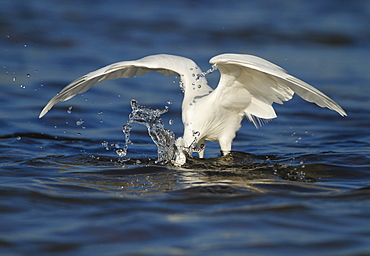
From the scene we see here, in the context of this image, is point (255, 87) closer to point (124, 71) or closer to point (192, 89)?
point (192, 89)

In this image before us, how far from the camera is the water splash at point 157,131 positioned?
17.7ft

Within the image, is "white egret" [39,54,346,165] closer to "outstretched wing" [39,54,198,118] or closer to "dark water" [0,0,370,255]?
"outstretched wing" [39,54,198,118]

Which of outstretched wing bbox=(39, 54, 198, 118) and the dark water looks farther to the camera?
outstretched wing bbox=(39, 54, 198, 118)

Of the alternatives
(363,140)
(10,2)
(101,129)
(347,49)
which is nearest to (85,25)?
(10,2)

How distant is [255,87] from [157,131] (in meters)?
1.01

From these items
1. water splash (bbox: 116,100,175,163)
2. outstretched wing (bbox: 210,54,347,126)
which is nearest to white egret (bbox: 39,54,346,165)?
outstretched wing (bbox: 210,54,347,126)

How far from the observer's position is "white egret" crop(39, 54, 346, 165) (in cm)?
493

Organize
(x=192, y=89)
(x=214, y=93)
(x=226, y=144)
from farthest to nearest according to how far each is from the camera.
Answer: (x=226, y=144), (x=192, y=89), (x=214, y=93)

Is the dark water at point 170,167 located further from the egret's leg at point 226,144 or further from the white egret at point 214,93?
the white egret at point 214,93

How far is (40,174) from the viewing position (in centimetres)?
495

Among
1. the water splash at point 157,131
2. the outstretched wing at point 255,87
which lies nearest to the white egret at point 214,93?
the outstretched wing at point 255,87

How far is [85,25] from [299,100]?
19.8 feet

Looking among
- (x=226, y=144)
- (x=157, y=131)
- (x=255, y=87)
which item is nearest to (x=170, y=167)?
(x=157, y=131)

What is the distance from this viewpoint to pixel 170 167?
17.1ft
